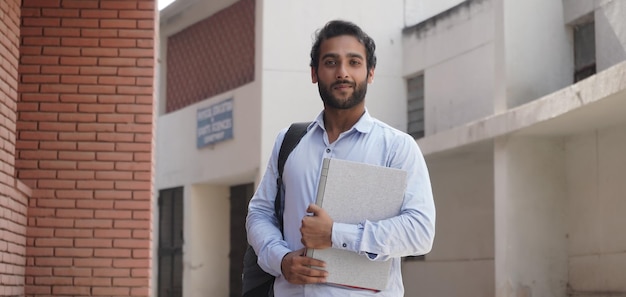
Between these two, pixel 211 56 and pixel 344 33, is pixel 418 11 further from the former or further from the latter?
pixel 344 33

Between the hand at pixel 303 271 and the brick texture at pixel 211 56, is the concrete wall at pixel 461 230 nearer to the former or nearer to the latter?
the brick texture at pixel 211 56

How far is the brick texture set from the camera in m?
19.8

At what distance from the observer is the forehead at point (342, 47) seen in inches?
128

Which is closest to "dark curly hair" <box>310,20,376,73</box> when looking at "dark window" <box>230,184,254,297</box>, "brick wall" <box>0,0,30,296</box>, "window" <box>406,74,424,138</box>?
"brick wall" <box>0,0,30,296</box>

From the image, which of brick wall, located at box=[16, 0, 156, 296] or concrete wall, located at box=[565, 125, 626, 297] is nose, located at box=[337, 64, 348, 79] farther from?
concrete wall, located at box=[565, 125, 626, 297]

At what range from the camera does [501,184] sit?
1448 cm

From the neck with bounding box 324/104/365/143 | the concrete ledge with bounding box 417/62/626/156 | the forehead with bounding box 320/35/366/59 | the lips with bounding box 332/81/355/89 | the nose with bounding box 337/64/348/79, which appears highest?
the concrete ledge with bounding box 417/62/626/156

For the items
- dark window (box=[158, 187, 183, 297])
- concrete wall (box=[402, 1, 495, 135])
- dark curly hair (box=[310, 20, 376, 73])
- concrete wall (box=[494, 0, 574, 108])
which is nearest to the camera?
dark curly hair (box=[310, 20, 376, 73])

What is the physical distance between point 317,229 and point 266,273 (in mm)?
456

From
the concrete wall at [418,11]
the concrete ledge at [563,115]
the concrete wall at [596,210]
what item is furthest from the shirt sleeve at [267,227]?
the concrete wall at [418,11]

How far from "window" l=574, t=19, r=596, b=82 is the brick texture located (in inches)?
249

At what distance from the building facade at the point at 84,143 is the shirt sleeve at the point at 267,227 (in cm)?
603

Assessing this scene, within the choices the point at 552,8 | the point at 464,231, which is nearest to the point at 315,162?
the point at 552,8

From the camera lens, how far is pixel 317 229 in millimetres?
3031
